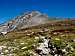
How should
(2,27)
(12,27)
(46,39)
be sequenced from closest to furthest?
(46,39), (2,27), (12,27)

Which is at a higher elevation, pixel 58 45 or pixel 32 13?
pixel 32 13

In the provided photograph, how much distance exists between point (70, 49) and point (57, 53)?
6.81 feet

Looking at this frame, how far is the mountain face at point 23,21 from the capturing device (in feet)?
260

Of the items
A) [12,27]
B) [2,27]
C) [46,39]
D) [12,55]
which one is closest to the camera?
[12,55]

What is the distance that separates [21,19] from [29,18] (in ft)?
16.7

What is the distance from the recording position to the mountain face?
79.3 meters

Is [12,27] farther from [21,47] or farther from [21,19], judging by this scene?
[21,47]

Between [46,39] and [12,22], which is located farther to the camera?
[12,22]

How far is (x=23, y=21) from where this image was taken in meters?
79.8

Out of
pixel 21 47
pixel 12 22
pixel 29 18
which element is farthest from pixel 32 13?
pixel 21 47

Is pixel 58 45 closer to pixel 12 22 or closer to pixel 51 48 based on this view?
pixel 51 48

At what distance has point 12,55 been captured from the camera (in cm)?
3058

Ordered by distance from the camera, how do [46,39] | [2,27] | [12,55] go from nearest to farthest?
[12,55] → [46,39] → [2,27]

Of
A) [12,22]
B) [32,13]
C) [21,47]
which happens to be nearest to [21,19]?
[12,22]
